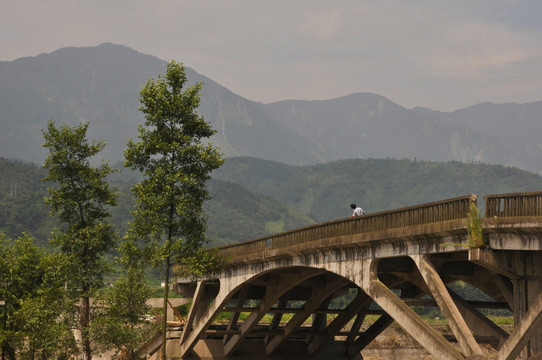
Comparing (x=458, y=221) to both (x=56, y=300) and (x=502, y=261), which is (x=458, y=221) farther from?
(x=56, y=300)

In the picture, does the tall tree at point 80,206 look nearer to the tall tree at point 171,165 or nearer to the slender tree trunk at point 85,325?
the slender tree trunk at point 85,325

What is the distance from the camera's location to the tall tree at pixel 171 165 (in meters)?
49.0

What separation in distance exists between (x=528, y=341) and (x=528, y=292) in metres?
1.55

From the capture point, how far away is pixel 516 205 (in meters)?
27.6

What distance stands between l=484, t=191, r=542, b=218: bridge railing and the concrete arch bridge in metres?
0.03

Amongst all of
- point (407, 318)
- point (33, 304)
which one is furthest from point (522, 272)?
point (33, 304)

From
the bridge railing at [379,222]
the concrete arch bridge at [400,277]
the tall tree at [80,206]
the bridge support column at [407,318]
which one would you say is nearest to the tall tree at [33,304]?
the tall tree at [80,206]

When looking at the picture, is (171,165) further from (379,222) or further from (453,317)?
(453,317)

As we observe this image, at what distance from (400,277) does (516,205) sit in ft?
51.8

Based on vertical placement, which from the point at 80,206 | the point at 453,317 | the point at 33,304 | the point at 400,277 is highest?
the point at 80,206

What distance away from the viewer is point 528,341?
2812 cm

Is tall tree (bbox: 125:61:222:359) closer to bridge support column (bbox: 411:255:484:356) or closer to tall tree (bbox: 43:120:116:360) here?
tall tree (bbox: 43:120:116:360)

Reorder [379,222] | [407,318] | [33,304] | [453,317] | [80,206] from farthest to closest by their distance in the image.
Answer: [80,206]
[33,304]
[379,222]
[407,318]
[453,317]

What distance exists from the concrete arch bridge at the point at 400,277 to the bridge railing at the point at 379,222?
0.05 meters
